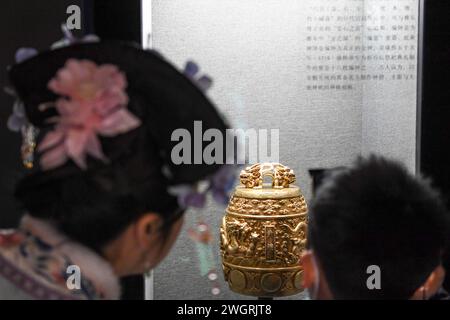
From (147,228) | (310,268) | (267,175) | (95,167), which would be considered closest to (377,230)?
(310,268)

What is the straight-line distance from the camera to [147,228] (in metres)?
1.29

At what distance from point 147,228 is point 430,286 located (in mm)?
595

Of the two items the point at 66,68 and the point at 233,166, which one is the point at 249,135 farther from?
the point at 66,68

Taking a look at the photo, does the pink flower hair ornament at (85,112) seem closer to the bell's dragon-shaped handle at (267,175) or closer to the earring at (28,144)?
the earring at (28,144)

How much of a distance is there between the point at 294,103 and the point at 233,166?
0.21m

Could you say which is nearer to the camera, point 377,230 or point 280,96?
point 377,230

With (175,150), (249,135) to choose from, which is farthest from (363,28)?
(175,150)

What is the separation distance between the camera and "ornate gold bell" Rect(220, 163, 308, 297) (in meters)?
1.52

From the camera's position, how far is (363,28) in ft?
4.61

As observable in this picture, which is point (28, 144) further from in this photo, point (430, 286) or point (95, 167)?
point (430, 286)

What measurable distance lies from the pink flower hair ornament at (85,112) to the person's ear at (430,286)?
2.18ft

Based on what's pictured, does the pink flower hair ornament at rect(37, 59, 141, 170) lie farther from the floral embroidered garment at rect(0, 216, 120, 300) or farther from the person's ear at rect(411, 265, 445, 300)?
the person's ear at rect(411, 265, 445, 300)

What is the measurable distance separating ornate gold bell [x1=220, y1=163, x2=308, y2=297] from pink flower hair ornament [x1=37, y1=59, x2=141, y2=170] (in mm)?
378

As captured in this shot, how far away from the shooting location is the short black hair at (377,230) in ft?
4.21
